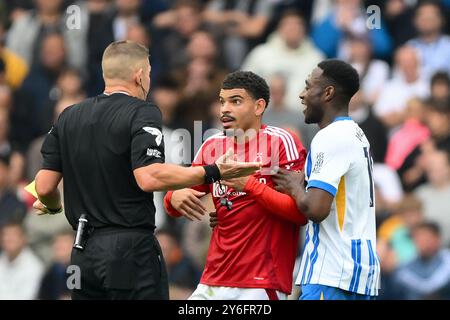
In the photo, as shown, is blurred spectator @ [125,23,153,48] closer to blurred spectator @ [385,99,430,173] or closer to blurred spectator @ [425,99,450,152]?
blurred spectator @ [385,99,430,173]

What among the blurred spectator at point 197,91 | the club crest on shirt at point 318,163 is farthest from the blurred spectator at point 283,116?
the club crest on shirt at point 318,163

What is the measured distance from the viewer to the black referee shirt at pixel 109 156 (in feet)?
25.4

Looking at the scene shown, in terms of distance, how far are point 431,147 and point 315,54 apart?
174 centimetres

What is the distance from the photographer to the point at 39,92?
48.4 ft

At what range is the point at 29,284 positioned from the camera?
13.5 meters

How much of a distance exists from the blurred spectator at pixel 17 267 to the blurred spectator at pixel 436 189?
432 centimetres

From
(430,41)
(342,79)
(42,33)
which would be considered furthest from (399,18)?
(342,79)

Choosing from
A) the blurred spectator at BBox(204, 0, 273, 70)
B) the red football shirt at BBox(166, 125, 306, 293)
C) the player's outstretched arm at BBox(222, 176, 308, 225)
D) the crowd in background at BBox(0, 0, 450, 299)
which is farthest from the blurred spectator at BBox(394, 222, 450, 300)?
the player's outstretched arm at BBox(222, 176, 308, 225)

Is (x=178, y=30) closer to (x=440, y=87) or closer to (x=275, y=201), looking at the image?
(x=440, y=87)

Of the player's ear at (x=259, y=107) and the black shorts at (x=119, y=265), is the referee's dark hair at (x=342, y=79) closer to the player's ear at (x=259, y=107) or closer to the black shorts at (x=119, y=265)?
the player's ear at (x=259, y=107)

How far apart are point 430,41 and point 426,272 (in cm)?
277

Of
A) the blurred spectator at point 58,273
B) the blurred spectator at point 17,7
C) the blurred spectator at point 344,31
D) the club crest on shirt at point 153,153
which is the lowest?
the blurred spectator at point 58,273

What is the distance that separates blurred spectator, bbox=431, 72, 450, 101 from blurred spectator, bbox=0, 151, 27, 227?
15.9 feet
